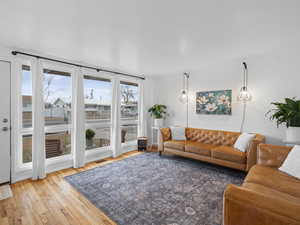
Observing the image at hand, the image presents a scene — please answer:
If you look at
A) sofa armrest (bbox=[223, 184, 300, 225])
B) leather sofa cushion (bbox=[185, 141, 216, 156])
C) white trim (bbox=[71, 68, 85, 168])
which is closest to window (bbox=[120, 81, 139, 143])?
white trim (bbox=[71, 68, 85, 168])

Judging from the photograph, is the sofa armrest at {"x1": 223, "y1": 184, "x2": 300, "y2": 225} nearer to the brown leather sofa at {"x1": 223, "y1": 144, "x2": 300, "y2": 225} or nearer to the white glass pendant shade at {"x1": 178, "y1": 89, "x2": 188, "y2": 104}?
the brown leather sofa at {"x1": 223, "y1": 144, "x2": 300, "y2": 225}

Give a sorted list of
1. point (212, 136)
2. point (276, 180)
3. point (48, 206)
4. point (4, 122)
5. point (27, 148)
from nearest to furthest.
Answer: point (276, 180), point (48, 206), point (4, 122), point (27, 148), point (212, 136)

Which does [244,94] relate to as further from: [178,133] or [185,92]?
[178,133]

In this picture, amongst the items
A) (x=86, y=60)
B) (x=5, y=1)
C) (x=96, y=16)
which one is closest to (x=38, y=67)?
(x=86, y=60)

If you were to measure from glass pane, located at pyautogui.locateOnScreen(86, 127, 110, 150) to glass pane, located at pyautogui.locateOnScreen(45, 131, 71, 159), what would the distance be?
46 centimetres

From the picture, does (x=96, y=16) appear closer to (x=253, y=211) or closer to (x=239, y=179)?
(x=253, y=211)

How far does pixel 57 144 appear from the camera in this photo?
10.7 ft

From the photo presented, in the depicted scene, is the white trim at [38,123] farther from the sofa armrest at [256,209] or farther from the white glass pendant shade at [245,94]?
the white glass pendant shade at [245,94]

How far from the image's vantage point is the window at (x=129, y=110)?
450cm

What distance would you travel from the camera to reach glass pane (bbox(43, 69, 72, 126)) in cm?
310

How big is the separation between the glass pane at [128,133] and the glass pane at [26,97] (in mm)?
2283

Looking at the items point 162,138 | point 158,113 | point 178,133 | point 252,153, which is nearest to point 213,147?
point 252,153

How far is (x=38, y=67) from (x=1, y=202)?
224 centimetres

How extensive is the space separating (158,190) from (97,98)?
2.71m
